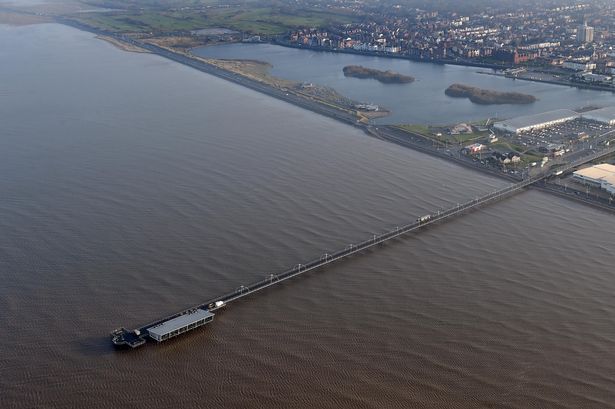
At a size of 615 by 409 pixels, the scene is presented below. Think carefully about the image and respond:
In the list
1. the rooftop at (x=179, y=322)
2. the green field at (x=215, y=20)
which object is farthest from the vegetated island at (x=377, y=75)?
the rooftop at (x=179, y=322)

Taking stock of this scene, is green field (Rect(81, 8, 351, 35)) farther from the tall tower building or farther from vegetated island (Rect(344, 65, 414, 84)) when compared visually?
the tall tower building

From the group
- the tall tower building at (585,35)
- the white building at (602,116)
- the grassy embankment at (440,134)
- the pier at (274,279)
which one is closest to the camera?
the pier at (274,279)

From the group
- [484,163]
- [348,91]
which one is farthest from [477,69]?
[484,163]

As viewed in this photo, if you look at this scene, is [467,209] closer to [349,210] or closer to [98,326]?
[349,210]

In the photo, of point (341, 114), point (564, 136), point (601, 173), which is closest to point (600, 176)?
point (601, 173)

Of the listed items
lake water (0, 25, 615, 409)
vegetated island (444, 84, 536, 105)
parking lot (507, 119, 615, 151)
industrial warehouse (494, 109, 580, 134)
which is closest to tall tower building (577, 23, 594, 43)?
vegetated island (444, 84, 536, 105)

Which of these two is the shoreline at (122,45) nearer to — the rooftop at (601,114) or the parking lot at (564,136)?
the parking lot at (564,136)
